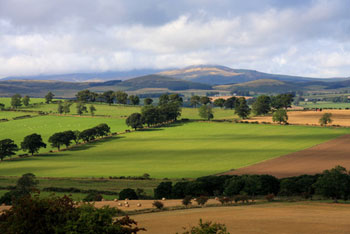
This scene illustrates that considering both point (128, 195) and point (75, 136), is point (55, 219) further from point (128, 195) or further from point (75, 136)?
point (75, 136)

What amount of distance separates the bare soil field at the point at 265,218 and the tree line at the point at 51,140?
8110cm

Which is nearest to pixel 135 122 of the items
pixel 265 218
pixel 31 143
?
pixel 31 143

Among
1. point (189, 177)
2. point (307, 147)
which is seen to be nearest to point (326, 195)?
point (189, 177)

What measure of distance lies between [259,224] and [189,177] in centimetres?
4165

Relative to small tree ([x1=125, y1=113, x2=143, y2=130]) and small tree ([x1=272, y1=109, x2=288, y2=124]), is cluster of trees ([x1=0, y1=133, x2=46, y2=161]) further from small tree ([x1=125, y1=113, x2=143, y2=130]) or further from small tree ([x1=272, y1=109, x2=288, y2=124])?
small tree ([x1=272, y1=109, x2=288, y2=124])

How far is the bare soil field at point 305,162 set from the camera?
295 feet

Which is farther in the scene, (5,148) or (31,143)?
(31,143)

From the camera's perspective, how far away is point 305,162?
3890 inches

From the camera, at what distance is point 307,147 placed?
122m

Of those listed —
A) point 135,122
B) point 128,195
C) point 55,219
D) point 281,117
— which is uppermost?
point 281,117

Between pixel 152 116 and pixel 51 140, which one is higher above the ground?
pixel 152 116

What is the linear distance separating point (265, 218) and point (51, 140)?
330 feet

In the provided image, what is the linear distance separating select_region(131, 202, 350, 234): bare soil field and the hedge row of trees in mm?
86331

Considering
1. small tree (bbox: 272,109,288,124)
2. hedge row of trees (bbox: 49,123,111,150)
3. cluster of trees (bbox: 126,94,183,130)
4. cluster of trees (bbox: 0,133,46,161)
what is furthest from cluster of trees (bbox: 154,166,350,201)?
small tree (bbox: 272,109,288,124)
